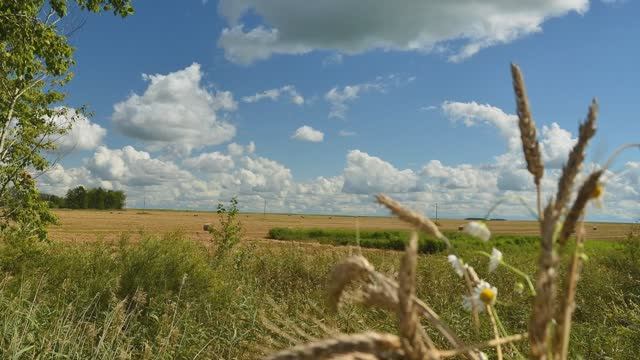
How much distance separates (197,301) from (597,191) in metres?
8.88

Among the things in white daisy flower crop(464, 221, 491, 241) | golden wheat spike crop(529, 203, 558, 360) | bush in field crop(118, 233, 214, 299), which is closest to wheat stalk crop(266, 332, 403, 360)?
golden wheat spike crop(529, 203, 558, 360)

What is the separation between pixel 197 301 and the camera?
920cm

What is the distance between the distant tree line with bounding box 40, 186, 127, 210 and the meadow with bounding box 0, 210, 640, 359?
4345 inches

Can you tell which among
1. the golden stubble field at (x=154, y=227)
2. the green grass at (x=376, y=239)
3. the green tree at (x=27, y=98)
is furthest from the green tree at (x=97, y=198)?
the green tree at (x=27, y=98)

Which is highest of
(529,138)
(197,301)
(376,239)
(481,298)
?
(529,138)

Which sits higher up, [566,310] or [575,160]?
[575,160]

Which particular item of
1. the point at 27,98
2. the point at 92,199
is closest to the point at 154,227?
the point at 27,98

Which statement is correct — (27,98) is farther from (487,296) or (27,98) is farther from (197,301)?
(487,296)

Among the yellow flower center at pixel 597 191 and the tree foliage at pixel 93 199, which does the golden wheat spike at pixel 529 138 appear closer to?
the yellow flower center at pixel 597 191

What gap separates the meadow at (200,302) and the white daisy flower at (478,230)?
7.96 feet

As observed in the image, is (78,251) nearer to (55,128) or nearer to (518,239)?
(55,128)

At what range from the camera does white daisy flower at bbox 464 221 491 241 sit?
125 cm

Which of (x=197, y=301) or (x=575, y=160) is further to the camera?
(x=197, y=301)

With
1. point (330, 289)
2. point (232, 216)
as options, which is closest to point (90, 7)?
point (232, 216)
